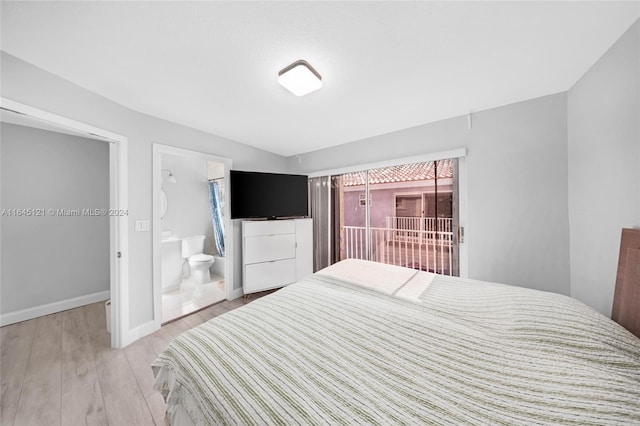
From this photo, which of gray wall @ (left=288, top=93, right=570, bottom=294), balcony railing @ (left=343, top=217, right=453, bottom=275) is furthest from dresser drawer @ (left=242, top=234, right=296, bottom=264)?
gray wall @ (left=288, top=93, right=570, bottom=294)

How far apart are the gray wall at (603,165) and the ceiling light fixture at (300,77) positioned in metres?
1.82

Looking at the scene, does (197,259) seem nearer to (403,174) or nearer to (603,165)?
(403,174)

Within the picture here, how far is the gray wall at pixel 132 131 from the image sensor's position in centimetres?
151

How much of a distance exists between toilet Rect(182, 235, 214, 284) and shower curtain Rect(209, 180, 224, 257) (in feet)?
1.06

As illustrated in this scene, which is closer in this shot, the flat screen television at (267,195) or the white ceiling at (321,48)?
the white ceiling at (321,48)

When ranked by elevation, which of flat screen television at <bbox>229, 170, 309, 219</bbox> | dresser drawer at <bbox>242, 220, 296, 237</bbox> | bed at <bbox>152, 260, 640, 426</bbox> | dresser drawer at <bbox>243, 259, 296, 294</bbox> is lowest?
dresser drawer at <bbox>243, 259, 296, 294</bbox>

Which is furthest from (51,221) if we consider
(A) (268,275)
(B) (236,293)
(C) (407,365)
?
(C) (407,365)

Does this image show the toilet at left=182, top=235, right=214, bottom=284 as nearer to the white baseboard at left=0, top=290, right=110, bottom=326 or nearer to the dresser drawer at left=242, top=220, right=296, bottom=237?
the white baseboard at left=0, top=290, right=110, bottom=326

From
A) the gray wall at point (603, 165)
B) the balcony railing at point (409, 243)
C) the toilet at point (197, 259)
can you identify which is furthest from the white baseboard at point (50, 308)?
the gray wall at point (603, 165)

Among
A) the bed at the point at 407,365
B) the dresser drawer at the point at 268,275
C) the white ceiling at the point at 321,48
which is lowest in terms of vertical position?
the dresser drawer at the point at 268,275

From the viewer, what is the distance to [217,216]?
420 centimetres

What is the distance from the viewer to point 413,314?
1.19 meters

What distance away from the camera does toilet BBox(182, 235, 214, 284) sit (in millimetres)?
3719

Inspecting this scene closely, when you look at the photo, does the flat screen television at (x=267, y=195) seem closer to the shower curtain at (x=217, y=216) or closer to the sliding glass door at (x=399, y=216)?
the sliding glass door at (x=399, y=216)
